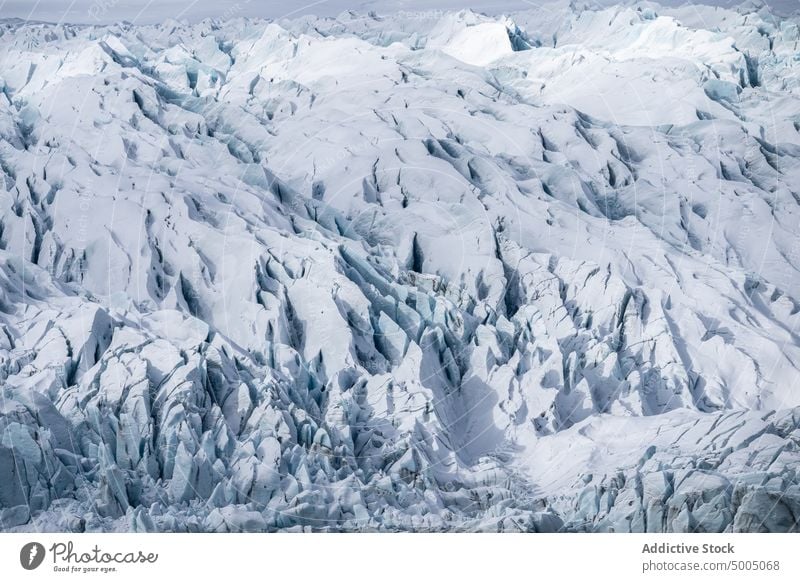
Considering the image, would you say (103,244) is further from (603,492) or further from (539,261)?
(603,492)

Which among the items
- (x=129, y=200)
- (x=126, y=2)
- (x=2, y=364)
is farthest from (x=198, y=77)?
(x=2, y=364)
